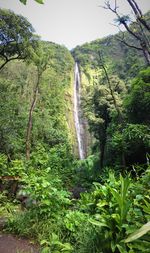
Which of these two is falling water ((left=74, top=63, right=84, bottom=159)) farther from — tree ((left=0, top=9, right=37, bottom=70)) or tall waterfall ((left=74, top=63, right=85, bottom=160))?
tree ((left=0, top=9, right=37, bottom=70))

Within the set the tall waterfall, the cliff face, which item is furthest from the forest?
the cliff face

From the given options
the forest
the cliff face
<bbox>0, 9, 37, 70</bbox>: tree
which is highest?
the cliff face

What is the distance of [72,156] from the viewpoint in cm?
1964

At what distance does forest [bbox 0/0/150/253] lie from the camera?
12.2 ft

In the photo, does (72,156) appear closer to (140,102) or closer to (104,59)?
(140,102)

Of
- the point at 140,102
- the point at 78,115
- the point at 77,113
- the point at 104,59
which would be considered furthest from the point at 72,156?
the point at 104,59

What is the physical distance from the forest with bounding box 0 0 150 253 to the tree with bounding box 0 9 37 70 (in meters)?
0.05

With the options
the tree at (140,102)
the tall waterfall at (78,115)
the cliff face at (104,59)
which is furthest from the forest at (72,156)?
the cliff face at (104,59)

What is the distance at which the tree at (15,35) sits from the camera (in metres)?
14.1

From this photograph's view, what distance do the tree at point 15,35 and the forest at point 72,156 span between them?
0.17ft

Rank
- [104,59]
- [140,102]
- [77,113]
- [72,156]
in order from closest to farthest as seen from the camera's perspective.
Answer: [140,102], [72,156], [77,113], [104,59]

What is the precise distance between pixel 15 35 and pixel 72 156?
9.28 metres

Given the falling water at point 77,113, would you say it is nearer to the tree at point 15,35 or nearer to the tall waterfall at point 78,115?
the tall waterfall at point 78,115

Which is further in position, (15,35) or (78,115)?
(78,115)
